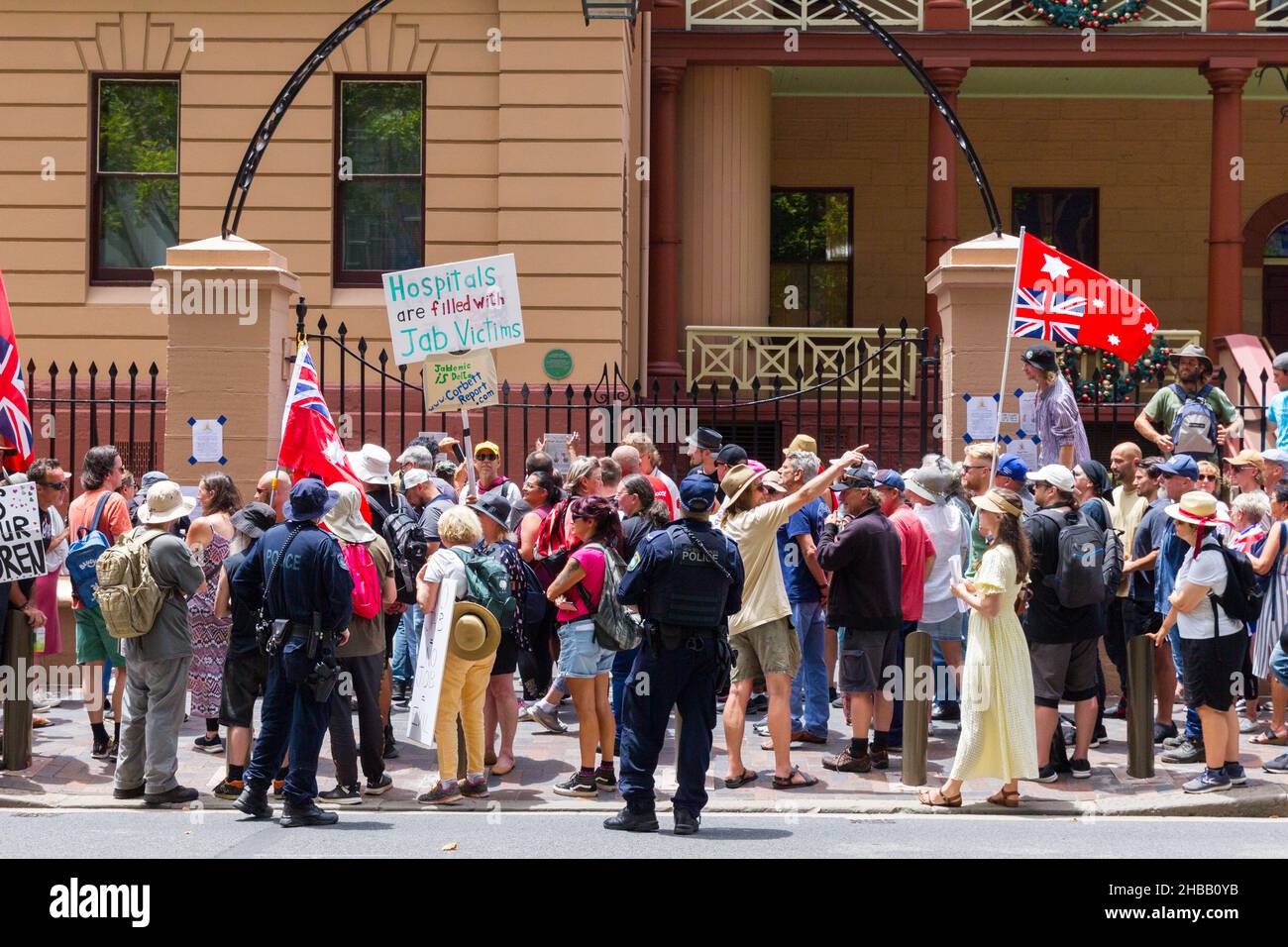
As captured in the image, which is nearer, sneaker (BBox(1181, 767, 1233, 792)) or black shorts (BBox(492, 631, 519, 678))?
sneaker (BBox(1181, 767, 1233, 792))

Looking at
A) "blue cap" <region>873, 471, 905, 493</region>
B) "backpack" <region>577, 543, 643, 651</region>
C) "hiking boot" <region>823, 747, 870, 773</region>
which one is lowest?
"hiking boot" <region>823, 747, 870, 773</region>

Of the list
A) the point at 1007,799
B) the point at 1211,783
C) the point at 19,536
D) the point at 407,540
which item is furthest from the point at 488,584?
the point at 1211,783

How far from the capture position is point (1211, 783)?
32.2ft

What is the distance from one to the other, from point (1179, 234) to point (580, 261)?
11.3 meters

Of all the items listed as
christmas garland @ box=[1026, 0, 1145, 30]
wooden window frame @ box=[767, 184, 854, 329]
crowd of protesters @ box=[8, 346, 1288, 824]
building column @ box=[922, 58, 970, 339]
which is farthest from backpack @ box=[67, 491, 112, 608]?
wooden window frame @ box=[767, 184, 854, 329]

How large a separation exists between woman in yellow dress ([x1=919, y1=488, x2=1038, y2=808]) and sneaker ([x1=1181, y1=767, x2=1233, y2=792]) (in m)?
1.09

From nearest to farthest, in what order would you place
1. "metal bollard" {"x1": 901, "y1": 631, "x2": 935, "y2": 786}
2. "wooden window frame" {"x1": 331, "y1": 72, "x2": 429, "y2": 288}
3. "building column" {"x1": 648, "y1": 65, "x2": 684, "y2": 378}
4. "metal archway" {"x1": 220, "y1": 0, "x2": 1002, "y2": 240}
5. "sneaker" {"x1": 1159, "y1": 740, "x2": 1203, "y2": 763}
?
"metal bollard" {"x1": 901, "y1": 631, "x2": 935, "y2": 786} < "sneaker" {"x1": 1159, "y1": 740, "x2": 1203, "y2": 763} < "metal archway" {"x1": 220, "y1": 0, "x2": 1002, "y2": 240} < "wooden window frame" {"x1": 331, "y1": 72, "x2": 429, "y2": 288} < "building column" {"x1": 648, "y1": 65, "x2": 684, "y2": 378}

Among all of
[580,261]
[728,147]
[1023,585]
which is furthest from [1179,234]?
[1023,585]

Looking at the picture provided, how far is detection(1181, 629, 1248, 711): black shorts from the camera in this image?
989cm

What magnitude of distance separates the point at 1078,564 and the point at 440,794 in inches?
154

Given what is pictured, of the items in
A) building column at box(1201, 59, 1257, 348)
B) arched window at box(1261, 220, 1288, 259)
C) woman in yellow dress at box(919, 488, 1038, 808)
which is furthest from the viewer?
arched window at box(1261, 220, 1288, 259)

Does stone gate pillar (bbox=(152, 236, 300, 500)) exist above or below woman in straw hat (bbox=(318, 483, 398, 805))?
above

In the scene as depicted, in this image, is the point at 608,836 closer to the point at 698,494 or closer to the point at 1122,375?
the point at 698,494

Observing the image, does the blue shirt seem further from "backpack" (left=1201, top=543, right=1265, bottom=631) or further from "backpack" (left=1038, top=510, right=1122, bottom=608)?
"backpack" (left=1201, top=543, right=1265, bottom=631)
